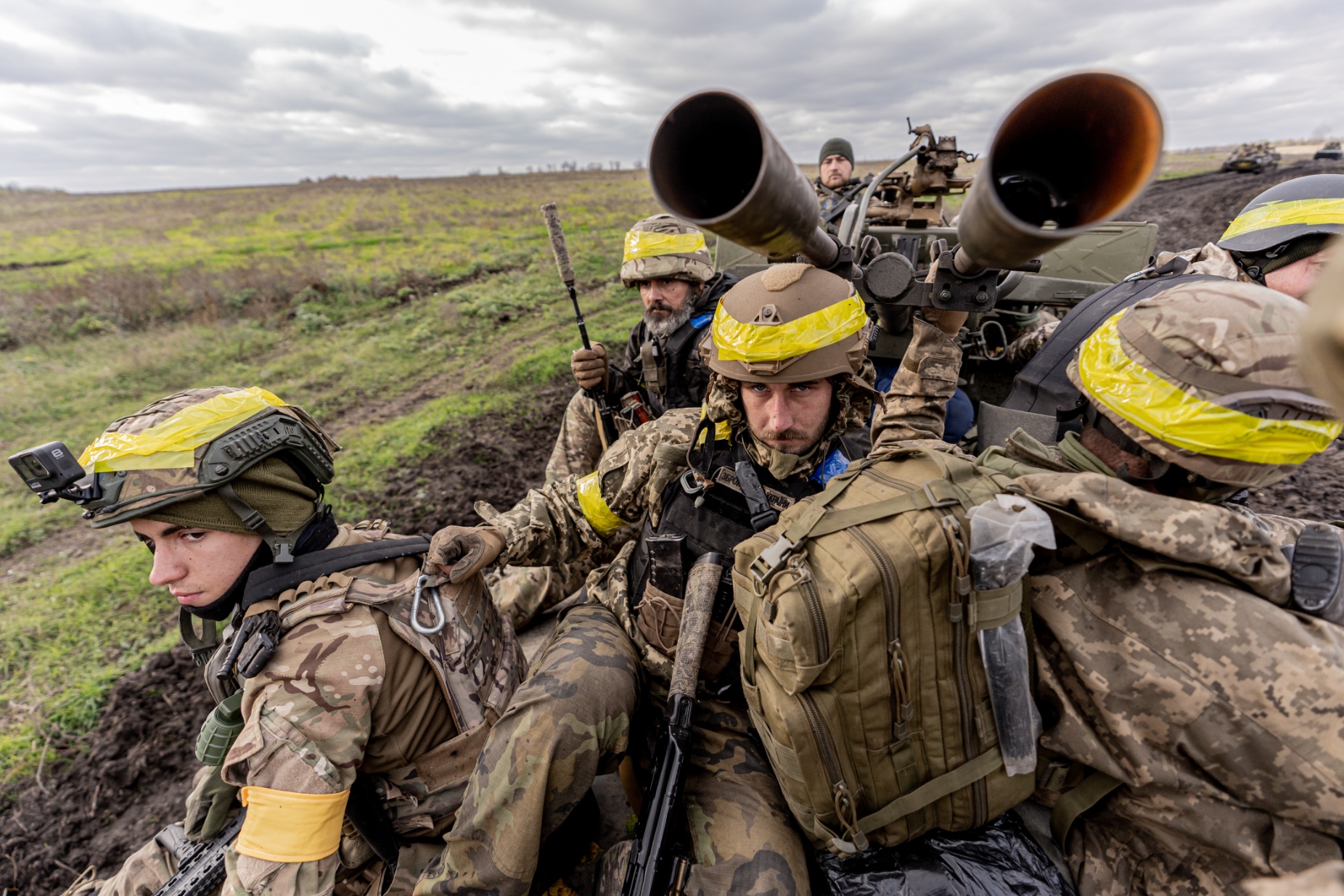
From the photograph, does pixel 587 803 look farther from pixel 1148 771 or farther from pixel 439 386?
pixel 439 386

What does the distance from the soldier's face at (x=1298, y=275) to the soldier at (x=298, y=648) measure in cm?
435

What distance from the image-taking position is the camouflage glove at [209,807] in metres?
2.48

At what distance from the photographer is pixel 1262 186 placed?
772 inches

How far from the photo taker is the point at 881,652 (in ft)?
5.24

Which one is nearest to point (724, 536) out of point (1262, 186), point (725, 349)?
point (725, 349)

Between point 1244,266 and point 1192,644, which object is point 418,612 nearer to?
point 1192,644

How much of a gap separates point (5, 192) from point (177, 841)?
86.1 metres

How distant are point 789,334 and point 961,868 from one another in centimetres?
194

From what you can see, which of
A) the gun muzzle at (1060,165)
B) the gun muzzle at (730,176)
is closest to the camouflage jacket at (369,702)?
the gun muzzle at (730,176)

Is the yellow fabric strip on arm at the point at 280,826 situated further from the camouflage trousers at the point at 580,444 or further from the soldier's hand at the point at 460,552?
the camouflage trousers at the point at 580,444

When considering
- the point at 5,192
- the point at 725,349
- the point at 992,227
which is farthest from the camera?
the point at 5,192

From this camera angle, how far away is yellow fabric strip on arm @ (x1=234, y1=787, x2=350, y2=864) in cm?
174

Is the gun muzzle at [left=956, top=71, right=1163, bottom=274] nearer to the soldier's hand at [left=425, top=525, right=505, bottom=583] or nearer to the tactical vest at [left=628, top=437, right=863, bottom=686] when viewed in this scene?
the tactical vest at [left=628, top=437, right=863, bottom=686]

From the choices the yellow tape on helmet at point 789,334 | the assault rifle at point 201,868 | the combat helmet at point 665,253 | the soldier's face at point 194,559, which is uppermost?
the combat helmet at point 665,253
